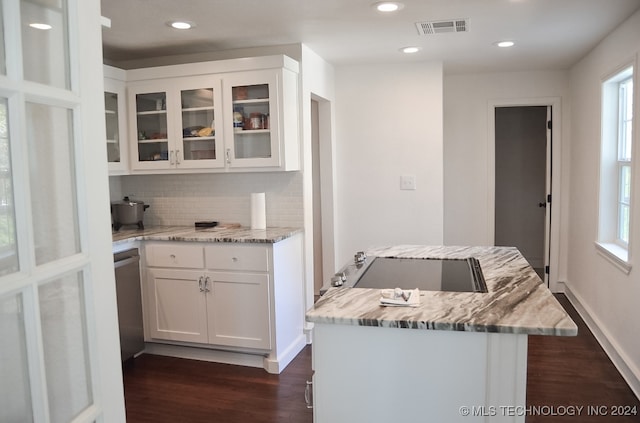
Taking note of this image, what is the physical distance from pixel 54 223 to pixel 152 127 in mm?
3076

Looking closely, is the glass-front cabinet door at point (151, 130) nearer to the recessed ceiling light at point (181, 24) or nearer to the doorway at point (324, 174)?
the recessed ceiling light at point (181, 24)

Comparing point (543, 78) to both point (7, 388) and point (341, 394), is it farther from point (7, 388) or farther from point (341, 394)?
point (7, 388)

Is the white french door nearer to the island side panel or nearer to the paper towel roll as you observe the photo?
the island side panel

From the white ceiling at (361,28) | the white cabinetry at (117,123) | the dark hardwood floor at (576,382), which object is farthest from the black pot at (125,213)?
the dark hardwood floor at (576,382)

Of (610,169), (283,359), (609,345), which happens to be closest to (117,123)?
(283,359)

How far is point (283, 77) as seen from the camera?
3531 millimetres

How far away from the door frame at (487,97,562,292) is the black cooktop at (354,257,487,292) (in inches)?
111

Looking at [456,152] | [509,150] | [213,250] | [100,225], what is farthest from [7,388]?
[509,150]

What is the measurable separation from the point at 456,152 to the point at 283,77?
8.15 ft

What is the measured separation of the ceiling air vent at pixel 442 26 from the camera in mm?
3233

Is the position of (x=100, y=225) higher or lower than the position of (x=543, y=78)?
lower

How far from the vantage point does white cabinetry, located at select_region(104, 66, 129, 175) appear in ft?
12.4

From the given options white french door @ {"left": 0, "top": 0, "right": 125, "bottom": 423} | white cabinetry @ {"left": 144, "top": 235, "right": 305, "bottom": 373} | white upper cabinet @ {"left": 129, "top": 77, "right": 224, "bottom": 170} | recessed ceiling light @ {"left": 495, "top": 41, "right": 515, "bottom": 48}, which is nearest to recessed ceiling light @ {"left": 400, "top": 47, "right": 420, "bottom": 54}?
recessed ceiling light @ {"left": 495, "top": 41, "right": 515, "bottom": 48}

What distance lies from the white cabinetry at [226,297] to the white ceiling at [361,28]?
4.69ft
